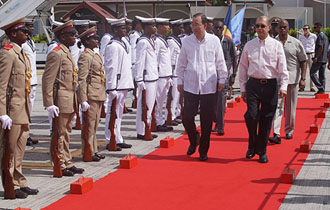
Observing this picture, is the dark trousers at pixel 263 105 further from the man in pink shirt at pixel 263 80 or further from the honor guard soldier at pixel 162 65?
the honor guard soldier at pixel 162 65

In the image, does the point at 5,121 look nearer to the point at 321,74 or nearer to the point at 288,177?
the point at 288,177

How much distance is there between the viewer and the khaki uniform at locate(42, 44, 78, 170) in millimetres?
7074

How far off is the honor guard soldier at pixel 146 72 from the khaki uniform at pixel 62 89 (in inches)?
105

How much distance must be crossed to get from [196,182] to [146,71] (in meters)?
3.55

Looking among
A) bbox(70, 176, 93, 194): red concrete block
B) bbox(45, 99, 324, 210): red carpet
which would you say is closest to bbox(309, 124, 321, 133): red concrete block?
bbox(45, 99, 324, 210): red carpet

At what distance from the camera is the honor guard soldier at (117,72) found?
29.2 feet

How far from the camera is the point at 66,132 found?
7465mm

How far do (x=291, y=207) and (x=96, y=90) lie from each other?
11.8 feet

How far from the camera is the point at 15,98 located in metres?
6.35

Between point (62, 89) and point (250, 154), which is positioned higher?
point (62, 89)

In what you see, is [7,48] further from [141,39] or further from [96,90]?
[141,39]

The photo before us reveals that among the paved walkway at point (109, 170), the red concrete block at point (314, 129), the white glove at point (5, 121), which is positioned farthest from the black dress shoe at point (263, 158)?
the white glove at point (5, 121)

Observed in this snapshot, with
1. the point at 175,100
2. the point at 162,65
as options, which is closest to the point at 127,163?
the point at 162,65

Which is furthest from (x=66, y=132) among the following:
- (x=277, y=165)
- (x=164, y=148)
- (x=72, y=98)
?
(x=277, y=165)
